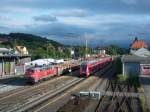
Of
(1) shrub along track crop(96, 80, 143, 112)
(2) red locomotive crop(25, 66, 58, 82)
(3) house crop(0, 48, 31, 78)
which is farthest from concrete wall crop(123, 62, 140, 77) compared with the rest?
(1) shrub along track crop(96, 80, 143, 112)

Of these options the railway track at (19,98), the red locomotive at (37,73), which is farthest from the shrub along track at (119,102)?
the red locomotive at (37,73)

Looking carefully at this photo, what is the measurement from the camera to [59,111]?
3183 centimetres

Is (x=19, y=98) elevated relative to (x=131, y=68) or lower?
lower

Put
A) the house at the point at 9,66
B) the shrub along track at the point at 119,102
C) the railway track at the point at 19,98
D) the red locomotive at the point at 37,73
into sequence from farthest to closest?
the house at the point at 9,66 < the red locomotive at the point at 37,73 < the railway track at the point at 19,98 < the shrub along track at the point at 119,102

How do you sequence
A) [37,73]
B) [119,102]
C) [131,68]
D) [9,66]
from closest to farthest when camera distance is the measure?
[119,102], [37,73], [131,68], [9,66]

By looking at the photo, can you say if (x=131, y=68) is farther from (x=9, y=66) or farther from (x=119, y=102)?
(x=119, y=102)

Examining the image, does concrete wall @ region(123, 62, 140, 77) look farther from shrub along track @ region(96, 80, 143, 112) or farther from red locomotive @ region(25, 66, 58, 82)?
shrub along track @ region(96, 80, 143, 112)

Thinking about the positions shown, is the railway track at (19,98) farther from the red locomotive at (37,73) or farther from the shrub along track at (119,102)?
the shrub along track at (119,102)

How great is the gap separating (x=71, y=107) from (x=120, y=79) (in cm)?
3135

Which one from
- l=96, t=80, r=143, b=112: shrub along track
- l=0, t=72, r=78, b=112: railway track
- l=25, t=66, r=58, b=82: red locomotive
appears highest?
l=25, t=66, r=58, b=82: red locomotive

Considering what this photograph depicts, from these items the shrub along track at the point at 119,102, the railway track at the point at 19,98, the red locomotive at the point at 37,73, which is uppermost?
the red locomotive at the point at 37,73

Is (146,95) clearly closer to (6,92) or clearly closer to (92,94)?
(92,94)

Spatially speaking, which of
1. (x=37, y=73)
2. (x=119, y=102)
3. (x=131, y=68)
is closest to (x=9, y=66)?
(x=37, y=73)

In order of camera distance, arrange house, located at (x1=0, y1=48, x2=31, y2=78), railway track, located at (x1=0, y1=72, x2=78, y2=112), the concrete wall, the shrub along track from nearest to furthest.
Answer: the shrub along track < railway track, located at (x1=0, y1=72, x2=78, y2=112) < the concrete wall < house, located at (x1=0, y1=48, x2=31, y2=78)
